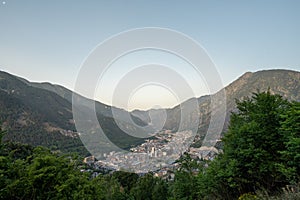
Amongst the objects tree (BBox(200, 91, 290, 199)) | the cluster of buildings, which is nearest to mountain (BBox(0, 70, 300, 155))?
the cluster of buildings

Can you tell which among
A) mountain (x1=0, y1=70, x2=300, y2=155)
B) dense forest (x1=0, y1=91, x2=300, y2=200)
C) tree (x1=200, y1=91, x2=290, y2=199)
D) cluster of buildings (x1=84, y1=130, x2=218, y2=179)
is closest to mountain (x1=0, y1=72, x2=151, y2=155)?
mountain (x1=0, y1=70, x2=300, y2=155)

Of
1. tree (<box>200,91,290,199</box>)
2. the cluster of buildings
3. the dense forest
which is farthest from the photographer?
the cluster of buildings

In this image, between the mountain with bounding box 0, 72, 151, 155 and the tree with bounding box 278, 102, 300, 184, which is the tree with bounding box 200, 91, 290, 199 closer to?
the tree with bounding box 278, 102, 300, 184

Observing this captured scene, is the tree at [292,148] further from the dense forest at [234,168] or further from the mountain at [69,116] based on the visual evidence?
the mountain at [69,116]

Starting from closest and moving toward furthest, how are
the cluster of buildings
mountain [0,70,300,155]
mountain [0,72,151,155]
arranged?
1. the cluster of buildings
2. mountain [0,70,300,155]
3. mountain [0,72,151,155]

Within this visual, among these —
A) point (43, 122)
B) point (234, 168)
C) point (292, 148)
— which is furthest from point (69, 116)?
point (292, 148)

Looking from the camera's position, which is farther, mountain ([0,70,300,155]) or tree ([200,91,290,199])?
mountain ([0,70,300,155])

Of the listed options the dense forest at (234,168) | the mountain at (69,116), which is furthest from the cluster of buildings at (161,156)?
the dense forest at (234,168)

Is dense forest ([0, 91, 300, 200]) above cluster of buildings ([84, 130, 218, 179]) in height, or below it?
above
